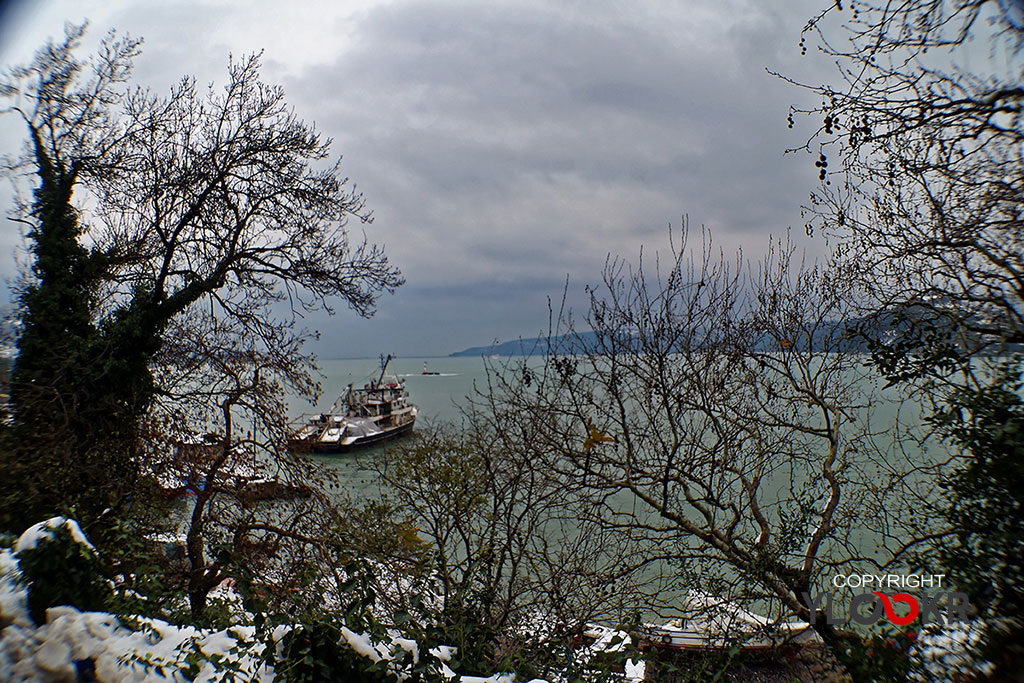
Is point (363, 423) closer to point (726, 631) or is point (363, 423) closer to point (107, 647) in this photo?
point (726, 631)

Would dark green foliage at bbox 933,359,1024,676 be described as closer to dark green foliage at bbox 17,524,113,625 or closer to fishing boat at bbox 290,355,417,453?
dark green foliage at bbox 17,524,113,625

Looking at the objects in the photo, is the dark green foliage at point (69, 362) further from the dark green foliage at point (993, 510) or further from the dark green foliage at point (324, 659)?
the dark green foliage at point (993, 510)

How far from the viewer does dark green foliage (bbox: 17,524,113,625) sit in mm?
2115

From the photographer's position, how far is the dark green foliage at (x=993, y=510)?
162cm

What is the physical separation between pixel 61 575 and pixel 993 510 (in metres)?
3.50

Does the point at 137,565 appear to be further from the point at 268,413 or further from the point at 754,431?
the point at 754,431

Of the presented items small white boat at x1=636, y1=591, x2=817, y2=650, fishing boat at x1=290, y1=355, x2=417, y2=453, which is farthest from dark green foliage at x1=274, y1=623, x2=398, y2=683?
fishing boat at x1=290, y1=355, x2=417, y2=453

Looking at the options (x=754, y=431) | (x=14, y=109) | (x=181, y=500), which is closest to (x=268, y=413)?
(x=181, y=500)

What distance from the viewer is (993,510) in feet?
6.13

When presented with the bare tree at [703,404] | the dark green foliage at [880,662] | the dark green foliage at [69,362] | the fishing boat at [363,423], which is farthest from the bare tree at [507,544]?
the fishing boat at [363,423]

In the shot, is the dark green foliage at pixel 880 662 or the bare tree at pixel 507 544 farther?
the bare tree at pixel 507 544

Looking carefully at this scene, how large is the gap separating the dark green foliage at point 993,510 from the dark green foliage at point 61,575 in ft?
10.5

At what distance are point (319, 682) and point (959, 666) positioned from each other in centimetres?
212

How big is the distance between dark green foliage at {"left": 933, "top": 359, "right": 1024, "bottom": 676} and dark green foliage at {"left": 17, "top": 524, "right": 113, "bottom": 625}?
3.20 m
